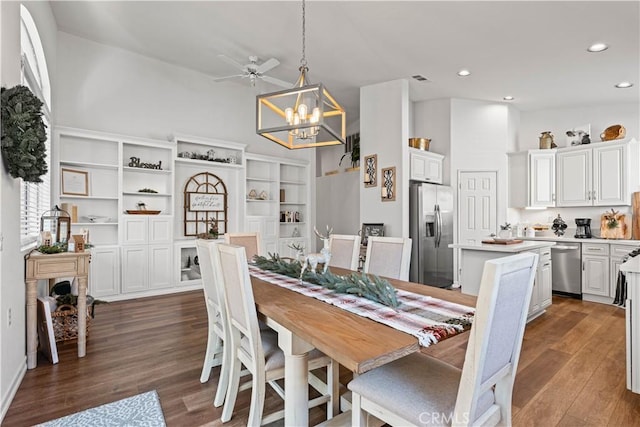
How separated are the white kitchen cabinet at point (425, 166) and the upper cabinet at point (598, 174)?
1908 mm

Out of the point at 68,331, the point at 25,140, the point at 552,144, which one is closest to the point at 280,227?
the point at 68,331

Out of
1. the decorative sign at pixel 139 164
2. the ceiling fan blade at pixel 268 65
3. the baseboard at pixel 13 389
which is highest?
the ceiling fan blade at pixel 268 65

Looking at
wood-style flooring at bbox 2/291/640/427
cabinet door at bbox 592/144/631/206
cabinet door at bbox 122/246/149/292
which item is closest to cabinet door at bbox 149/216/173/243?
cabinet door at bbox 122/246/149/292

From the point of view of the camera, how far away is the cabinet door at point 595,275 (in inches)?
177

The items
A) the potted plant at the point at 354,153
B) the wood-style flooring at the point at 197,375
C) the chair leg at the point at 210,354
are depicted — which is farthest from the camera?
the potted plant at the point at 354,153

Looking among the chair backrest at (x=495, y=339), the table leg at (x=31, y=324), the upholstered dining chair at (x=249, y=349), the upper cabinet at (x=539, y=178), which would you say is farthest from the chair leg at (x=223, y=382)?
the upper cabinet at (x=539, y=178)

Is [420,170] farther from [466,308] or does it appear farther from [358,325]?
[358,325]

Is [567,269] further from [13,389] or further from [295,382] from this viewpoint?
[13,389]

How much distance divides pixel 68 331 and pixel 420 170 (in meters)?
4.96

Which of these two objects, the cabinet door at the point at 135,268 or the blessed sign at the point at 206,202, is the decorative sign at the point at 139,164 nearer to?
the blessed sign at the point at 206,202

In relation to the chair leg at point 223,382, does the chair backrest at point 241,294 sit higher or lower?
higher

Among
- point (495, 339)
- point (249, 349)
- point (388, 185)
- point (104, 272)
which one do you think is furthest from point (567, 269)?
point (104, 272)

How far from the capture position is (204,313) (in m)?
3.86

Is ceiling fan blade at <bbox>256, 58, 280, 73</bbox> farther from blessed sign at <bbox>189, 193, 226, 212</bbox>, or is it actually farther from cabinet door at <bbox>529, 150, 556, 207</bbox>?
cabinet door at <bbox>529, 150, 556, 207</bbox>
